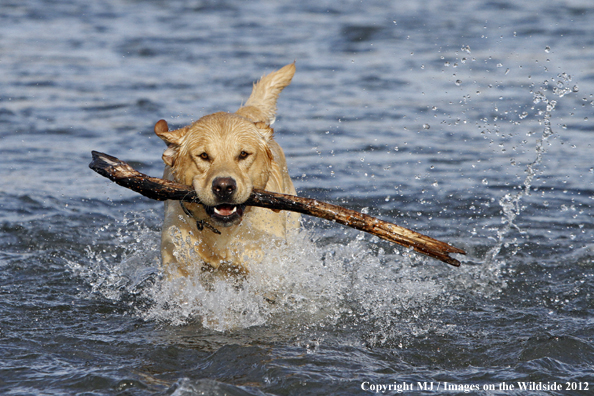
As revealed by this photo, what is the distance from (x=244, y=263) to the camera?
5105mm

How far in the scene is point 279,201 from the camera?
4574mm

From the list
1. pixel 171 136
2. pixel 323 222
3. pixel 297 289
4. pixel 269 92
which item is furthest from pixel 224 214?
pixel 323 222

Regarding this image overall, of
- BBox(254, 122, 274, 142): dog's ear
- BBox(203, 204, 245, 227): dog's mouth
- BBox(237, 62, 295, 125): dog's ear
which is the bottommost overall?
BBox(203, 204, 245, 227): dog's mouth

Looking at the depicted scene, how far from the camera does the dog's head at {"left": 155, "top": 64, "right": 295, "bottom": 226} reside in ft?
14.9

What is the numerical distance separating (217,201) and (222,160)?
370 mm

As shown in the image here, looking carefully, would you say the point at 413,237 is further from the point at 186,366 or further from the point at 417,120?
the point at 417,120

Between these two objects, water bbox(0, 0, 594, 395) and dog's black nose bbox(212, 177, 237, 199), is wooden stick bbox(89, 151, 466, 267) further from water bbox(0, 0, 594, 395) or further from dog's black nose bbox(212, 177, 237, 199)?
water bbox(0, 0, 594, 395)

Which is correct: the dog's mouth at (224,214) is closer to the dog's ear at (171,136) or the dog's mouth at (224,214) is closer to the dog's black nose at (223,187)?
the dog's black nose at (223,187)

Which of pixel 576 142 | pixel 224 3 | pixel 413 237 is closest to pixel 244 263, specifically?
pixel 413 237

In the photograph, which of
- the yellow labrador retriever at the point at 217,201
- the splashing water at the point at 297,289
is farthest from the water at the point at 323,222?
the yellow labrador retriever at the point at 217,201

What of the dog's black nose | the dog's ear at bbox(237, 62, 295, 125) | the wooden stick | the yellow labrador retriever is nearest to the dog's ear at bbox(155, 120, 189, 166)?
the yellow labrador retriever

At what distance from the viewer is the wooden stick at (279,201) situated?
14.1 feet

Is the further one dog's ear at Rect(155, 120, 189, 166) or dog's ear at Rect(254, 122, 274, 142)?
dog's ear at Rect(254, 122, 274, 142)

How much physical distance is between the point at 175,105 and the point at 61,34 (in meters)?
6.90
